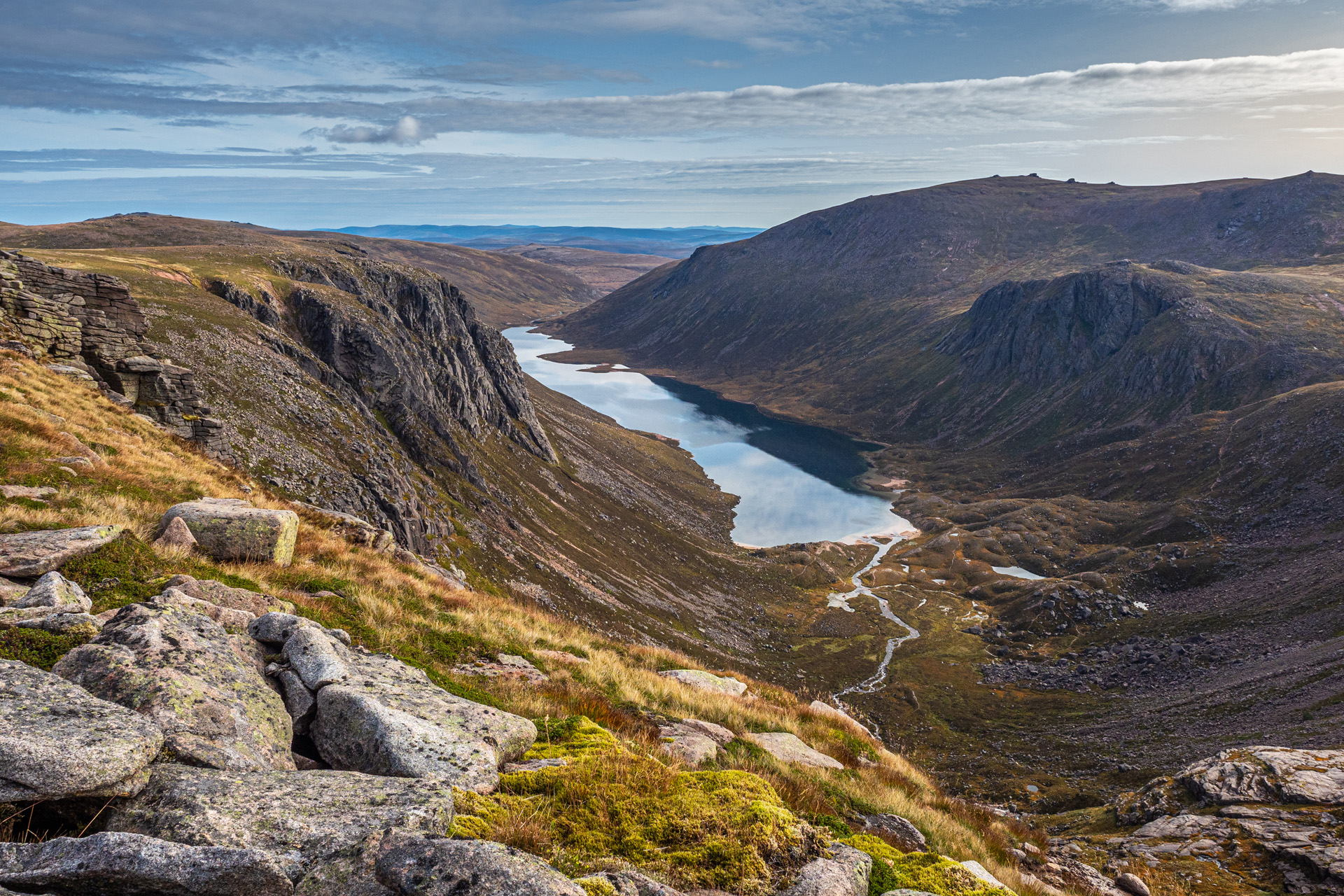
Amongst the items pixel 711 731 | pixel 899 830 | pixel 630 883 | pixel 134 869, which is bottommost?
pixel 899 830

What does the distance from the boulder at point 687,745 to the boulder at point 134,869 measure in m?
7.62

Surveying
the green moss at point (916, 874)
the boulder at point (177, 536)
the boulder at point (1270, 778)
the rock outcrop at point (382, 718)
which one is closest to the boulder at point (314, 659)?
the rock outcrop at point (382, 718)

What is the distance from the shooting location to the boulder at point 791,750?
50.7ft

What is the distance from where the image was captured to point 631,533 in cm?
11912

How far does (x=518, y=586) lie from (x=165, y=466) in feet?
174

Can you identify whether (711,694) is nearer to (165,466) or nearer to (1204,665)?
(165,466)

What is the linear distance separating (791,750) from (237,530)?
14.9m

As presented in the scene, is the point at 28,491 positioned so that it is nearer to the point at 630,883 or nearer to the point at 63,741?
the point at 63,741

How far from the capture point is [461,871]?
6055mm

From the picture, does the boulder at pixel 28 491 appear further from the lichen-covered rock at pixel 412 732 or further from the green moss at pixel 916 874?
the green moss at pixel 916 874

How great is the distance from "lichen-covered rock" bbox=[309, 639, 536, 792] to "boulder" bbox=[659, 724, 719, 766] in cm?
362

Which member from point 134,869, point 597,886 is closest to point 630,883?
point 597,886

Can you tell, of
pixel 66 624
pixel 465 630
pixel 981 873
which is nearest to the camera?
pixel 66 624

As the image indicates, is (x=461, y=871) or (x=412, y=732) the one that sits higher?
(x=461, y=871)
